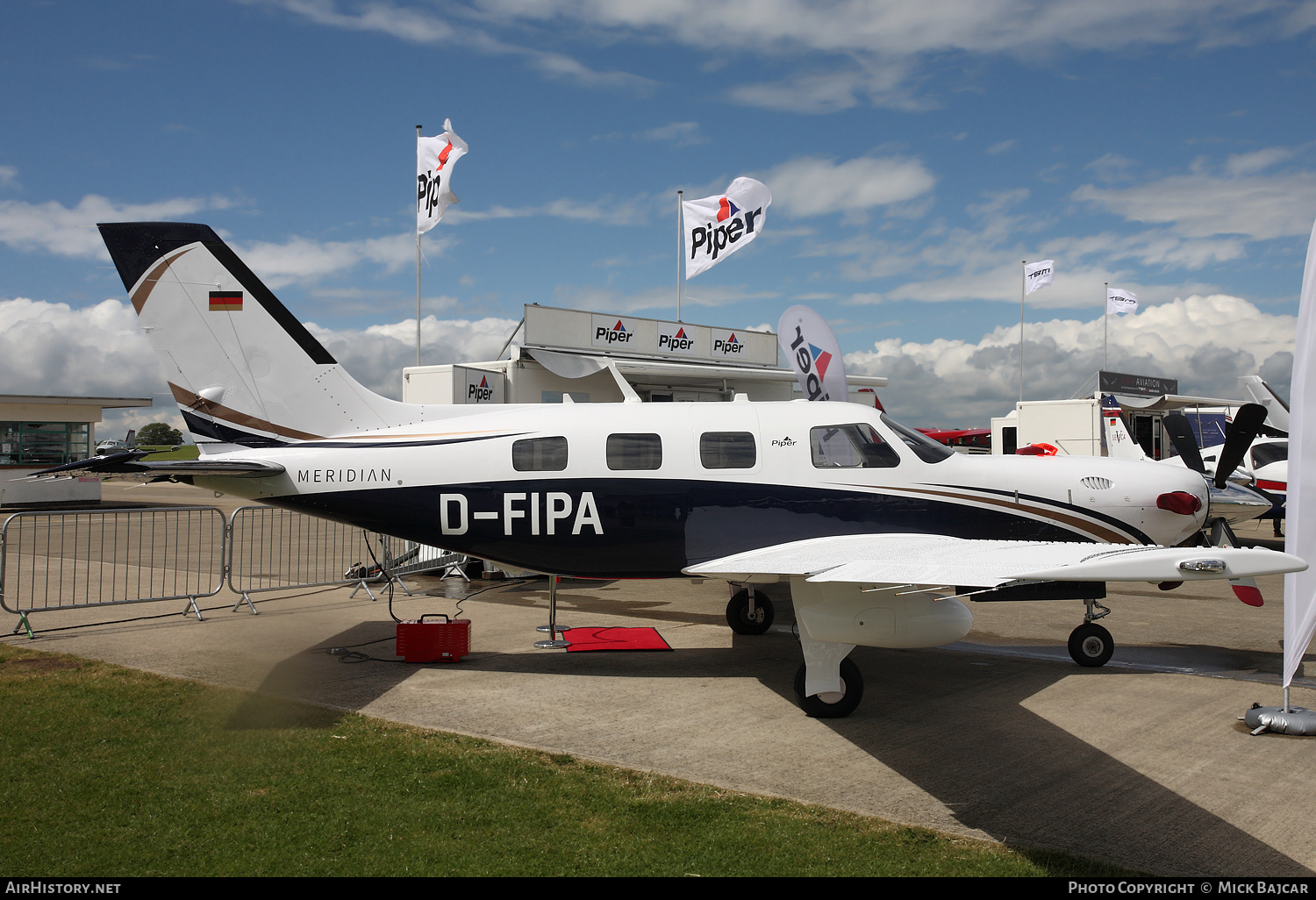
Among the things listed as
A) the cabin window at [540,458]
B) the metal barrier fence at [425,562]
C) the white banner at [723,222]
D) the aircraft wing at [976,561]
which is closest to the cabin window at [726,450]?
the aircraft wing at [976,561]

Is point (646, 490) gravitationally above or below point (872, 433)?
below

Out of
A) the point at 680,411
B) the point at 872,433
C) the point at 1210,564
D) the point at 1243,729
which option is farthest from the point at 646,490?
the point at 1243,729

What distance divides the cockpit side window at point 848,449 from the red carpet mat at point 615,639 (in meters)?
2.96

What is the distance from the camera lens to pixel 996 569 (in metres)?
5.57

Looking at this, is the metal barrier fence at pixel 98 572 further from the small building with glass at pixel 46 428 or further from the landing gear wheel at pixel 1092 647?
the small building with glass at pixel 46 428

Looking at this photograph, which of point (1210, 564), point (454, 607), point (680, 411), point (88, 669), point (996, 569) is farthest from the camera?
point (454, 607)

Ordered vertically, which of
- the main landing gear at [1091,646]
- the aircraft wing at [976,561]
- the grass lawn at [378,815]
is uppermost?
the aircraft wing at [976,561]

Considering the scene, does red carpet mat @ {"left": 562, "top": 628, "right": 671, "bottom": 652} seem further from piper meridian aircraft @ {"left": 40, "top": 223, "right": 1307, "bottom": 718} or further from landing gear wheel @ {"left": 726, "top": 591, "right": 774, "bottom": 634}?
piper meridian aircraft @ {"left": 40, "top": 223, "right": 1307, "bottom": 718}

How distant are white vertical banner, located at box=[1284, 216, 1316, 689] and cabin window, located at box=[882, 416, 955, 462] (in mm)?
3497

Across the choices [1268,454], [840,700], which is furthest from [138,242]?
[1268,454]

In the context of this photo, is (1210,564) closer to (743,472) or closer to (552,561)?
(743,472)

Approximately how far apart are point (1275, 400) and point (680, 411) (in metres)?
18.1

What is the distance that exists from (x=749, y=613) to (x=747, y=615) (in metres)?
0.03

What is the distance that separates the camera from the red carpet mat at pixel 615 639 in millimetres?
9125
